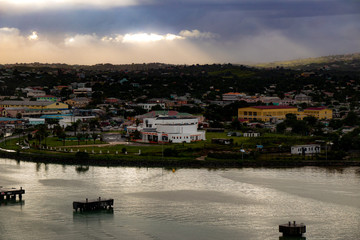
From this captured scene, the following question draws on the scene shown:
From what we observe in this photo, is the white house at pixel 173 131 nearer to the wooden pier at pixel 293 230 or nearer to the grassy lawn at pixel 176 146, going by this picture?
the grassy lawn at pixel 176 146

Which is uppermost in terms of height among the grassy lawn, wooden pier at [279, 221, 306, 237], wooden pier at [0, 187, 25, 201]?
the grassy lawn

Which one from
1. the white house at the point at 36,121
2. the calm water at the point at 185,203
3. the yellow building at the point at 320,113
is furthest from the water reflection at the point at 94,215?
the yellow building at the point at 320,113

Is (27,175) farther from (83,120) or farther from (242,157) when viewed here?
(83,120)

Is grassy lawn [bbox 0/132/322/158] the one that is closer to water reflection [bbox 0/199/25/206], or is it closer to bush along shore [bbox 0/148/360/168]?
bush along shore [bbox 0/148/360/168]

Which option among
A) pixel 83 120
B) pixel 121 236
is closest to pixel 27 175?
pixel 121 236

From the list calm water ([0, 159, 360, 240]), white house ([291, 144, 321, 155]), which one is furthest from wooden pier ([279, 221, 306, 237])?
white house ([291, 144, 321, 155])

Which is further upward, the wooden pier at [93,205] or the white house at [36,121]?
the white house at [36,121]

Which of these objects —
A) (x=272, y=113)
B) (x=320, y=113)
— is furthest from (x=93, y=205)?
(x=320, y=113)

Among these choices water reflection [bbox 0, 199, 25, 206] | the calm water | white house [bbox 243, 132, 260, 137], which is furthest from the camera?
white house [bbox 243, 132, 260, 137]
